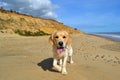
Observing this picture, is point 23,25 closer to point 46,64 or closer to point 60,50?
point 46,64

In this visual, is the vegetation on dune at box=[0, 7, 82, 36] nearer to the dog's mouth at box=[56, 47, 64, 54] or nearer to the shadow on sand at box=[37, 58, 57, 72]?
the shadow on sand at box=[37, 58, 57, 72]

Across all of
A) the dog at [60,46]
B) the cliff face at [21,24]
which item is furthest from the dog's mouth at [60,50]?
the cliff face at [21,24]

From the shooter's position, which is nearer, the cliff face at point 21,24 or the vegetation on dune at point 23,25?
the vegetation on dune at point 23,25

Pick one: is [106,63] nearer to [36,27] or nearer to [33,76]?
[33,76]

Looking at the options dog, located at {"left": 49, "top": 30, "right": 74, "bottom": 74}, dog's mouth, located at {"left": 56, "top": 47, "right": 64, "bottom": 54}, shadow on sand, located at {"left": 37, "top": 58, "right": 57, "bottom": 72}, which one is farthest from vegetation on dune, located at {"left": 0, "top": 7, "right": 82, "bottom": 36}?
dog's mouth, located at {"left": 56, "top": 47, "right": 64, "bottom": 54}

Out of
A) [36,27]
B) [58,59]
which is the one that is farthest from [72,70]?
[36,27]

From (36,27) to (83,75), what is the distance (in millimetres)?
30839

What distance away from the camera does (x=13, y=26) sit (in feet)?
113

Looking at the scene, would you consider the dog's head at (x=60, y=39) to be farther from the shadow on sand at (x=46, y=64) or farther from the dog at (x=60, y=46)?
the shadow on sand at (x=46, y=64)

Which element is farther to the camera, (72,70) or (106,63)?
(106,63)

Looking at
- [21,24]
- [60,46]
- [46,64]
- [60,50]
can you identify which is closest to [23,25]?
[21,24]

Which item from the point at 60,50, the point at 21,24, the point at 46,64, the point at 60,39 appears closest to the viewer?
the point at 60,39

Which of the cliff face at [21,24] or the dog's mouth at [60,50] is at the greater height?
the cliff face at [21,24]

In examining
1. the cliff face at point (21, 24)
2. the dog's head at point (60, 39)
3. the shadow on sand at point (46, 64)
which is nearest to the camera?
the dog's head at point (60, 39)
